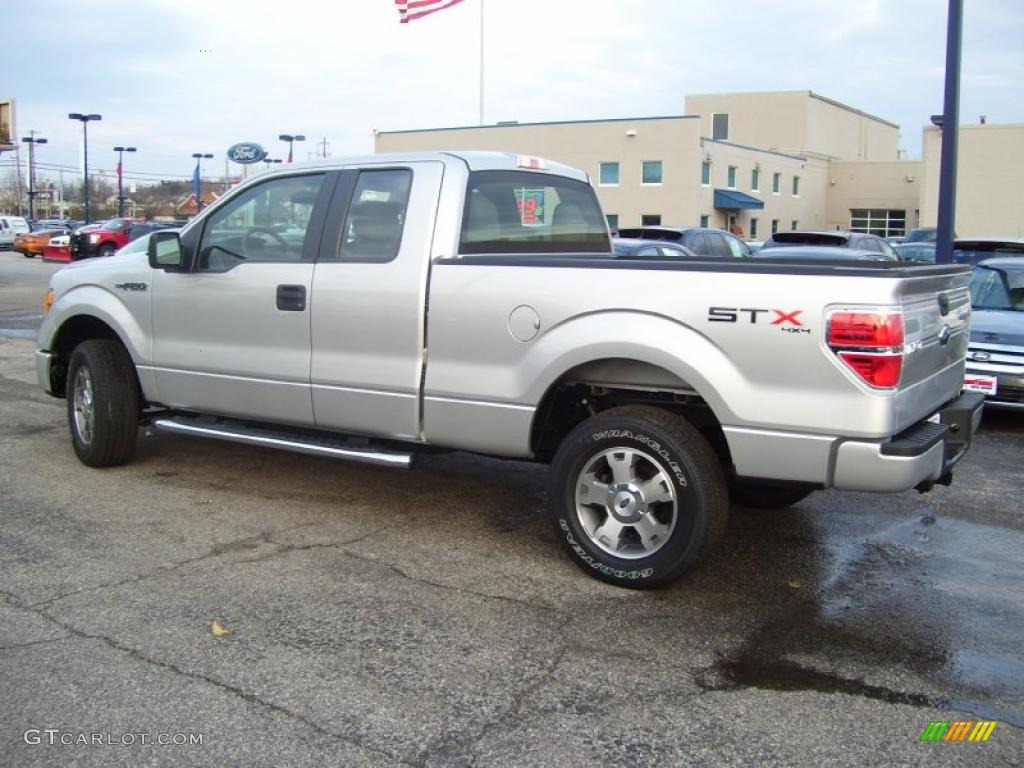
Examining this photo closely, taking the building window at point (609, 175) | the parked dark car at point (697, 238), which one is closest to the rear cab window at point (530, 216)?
the parked dark car at point (697, 238)

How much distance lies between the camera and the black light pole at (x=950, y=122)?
8398 mm

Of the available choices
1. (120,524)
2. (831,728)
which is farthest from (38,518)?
(831,728)

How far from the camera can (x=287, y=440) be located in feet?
18.5

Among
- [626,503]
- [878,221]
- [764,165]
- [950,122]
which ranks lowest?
[626,503]

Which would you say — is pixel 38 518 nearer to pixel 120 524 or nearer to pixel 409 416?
pixel 120 524

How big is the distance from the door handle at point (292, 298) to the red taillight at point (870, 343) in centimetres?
287

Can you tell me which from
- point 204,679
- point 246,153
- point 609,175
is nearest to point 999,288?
point 204,679

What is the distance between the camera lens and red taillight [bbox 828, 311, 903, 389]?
154 inches

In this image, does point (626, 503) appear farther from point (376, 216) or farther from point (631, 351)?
point (376, 216)

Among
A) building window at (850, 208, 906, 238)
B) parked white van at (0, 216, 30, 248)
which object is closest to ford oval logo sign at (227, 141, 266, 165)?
parked white van at (0, 216, 30, 248)

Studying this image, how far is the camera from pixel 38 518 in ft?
18.4

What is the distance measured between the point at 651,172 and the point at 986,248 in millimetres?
38504

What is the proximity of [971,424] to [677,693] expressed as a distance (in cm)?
232

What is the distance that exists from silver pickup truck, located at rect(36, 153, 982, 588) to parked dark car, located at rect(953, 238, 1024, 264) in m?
8.00
